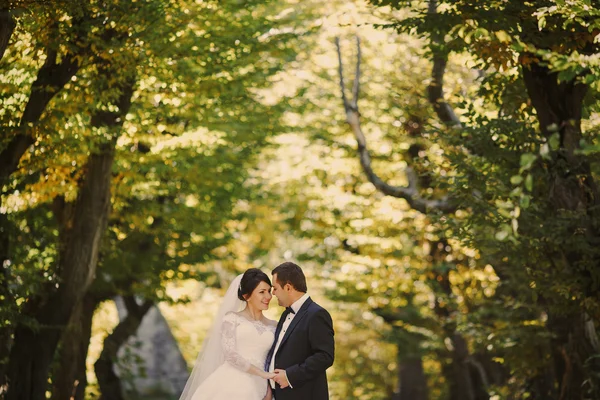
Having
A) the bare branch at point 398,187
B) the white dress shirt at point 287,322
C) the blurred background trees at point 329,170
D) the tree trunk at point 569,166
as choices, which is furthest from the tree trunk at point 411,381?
the white dress shirt at point 287,322

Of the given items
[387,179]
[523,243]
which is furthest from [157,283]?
[523,243]

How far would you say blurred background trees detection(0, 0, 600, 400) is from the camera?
10.9 metres

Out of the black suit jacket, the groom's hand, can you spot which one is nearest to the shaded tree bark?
the black suit jacket

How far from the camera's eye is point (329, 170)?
82.2 feet

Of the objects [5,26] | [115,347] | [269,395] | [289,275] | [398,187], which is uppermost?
[5,26]

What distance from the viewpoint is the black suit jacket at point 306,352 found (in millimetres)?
8016

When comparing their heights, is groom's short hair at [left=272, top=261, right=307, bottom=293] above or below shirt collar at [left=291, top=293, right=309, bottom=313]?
above

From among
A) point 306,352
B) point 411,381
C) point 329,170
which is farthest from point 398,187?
point 411,381

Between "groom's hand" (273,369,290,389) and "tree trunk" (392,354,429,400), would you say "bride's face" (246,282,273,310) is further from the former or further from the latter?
"tree trunk" (392,354,429,400)

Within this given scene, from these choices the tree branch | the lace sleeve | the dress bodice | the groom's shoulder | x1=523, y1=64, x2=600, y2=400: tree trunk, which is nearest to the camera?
the groom's shoulder

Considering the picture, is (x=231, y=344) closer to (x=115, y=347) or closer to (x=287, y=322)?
(x=287, y=322)

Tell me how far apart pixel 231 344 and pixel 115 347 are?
15521mm

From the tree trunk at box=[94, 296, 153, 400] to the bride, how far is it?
14464mm

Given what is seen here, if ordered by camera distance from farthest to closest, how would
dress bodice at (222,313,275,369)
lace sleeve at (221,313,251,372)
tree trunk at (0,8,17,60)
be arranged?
tree trunk at (0,8,17,60)
dress bodice at (222,313,275,369)
lace sleeve at (221,313,251,372)
